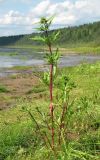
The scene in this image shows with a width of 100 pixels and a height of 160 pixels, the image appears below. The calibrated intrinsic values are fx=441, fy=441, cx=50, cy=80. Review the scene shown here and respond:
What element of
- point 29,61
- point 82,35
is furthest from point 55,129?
point 82,35

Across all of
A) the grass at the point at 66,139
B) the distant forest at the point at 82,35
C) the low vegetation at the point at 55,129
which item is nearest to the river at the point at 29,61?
the grass at the point at 66,139

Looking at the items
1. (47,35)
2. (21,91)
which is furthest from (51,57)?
(21,91)

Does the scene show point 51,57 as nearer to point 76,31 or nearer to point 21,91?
point 21,91

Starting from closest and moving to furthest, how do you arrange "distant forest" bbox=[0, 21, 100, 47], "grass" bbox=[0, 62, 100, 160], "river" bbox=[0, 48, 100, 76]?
1. "grass" bbox=[0, 62, 100, 160]
2. "river" bbox=[0, 48, 100, 76]
3. "distant forest" bbox=[0, 21, 100, 47]

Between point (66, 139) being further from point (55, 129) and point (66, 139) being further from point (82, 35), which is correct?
point (82, 35)

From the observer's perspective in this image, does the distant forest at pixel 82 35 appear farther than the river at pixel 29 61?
Yes

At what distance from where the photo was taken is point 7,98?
17078 mm

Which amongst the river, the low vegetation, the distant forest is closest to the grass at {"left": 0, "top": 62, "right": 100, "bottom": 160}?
the low vegetation

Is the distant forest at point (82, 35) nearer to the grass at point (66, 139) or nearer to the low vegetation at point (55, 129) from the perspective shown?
the grass at point (66, 139)

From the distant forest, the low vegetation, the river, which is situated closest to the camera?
the low vegetation

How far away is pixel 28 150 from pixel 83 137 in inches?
36.4

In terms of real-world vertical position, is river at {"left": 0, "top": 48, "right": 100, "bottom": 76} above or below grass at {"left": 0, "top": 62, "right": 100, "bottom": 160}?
below

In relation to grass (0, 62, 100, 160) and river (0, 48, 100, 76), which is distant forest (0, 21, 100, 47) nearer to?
river (0, 48, 100, 76)

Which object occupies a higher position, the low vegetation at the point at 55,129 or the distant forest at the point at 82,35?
the low vegetation at the point at 55,129
